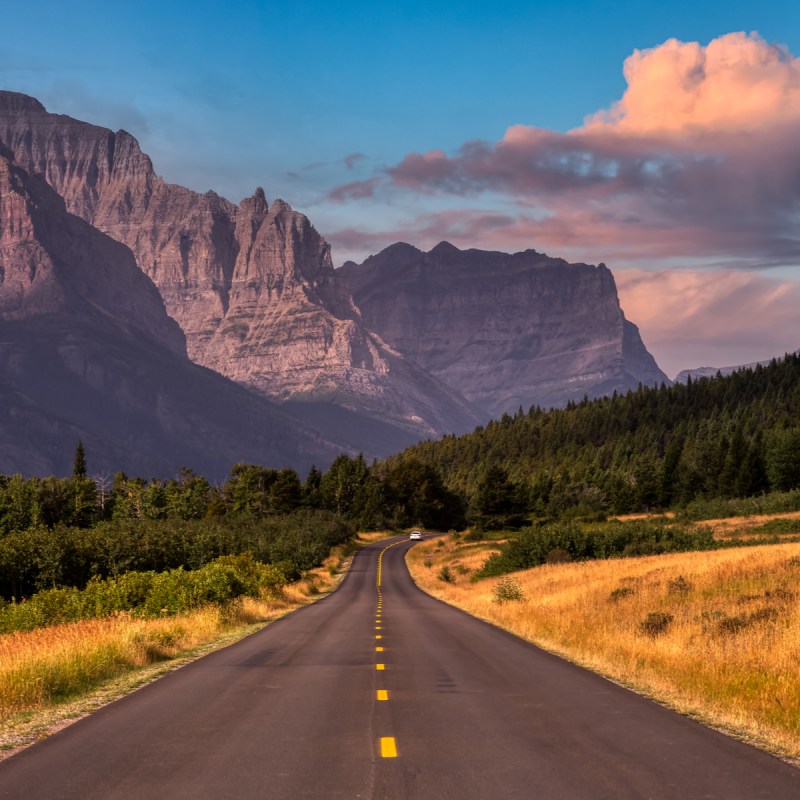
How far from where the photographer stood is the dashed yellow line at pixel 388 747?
1130cm

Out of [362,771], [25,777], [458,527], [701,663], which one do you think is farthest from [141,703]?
[458,527]

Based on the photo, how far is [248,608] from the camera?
135 ft

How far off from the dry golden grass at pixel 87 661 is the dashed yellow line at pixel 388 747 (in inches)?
191

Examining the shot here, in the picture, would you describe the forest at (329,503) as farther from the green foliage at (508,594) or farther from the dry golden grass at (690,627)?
the green foliage at (508,594)

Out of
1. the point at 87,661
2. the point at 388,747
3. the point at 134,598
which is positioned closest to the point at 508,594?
the point at 134,598

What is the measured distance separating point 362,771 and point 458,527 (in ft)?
590

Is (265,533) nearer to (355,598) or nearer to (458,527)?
(355,598)

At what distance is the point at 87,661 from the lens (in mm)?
19531

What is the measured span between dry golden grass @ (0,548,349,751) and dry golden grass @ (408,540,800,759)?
9962mm

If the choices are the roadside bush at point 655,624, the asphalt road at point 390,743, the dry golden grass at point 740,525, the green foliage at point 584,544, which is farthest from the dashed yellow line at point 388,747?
the dry golden grass at point 740,525

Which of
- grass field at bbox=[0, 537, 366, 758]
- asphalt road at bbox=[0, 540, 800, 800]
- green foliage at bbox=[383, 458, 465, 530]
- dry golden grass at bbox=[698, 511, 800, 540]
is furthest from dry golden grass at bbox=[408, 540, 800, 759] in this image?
green foliage at bbox=[383, 458, 465, 530]

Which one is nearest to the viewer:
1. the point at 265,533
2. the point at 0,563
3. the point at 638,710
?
the point at 638,710

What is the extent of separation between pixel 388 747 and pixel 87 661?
10.1 meters

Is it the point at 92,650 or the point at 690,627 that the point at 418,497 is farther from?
the point at 92,650
